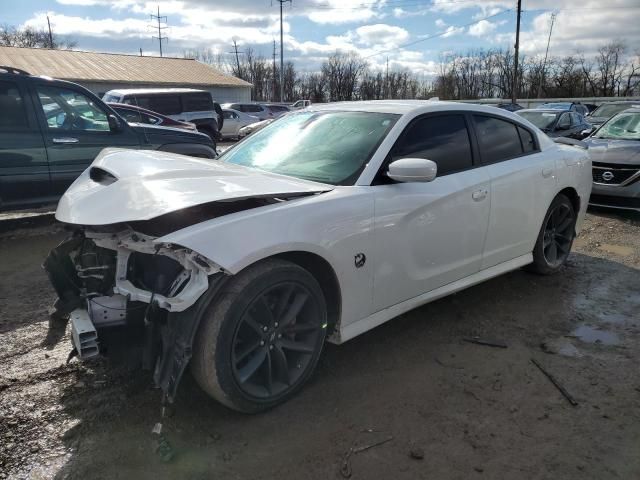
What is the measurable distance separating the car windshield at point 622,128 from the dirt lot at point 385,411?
5.68 m

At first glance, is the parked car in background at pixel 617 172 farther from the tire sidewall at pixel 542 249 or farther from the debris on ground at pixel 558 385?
the debris on ground at pixel 558 385

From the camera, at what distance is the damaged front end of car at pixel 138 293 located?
2439mm

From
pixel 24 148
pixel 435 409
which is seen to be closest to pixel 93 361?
pixel 435 409

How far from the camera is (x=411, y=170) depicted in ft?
10.1

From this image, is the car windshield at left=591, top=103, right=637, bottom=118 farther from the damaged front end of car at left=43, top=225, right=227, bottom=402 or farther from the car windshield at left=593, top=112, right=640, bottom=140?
the damaged front end of car at left=43, top=225, right=227, bottom=402

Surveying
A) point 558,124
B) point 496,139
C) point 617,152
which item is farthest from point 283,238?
point 558,124

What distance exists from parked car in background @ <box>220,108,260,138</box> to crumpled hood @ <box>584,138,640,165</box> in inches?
670

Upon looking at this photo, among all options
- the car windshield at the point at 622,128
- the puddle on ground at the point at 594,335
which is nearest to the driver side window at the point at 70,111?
the puddle on ground at the point at 594,335

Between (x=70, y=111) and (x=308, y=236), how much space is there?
5086 mm

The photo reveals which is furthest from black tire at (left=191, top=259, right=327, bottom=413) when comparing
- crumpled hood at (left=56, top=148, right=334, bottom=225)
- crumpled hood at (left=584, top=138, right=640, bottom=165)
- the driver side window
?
crumpled hood at (left=584, top=138, right=640, bottom=165)

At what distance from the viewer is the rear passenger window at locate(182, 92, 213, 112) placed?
1712cm

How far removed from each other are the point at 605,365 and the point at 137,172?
329cm

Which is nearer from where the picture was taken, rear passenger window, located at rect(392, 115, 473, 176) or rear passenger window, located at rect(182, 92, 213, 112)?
rear passenger window, located at rect(392, 115, 473, 176)

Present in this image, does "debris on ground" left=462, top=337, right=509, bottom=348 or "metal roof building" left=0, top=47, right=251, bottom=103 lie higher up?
"metal roof building" left=0, top=47, right=251, bottom=103
